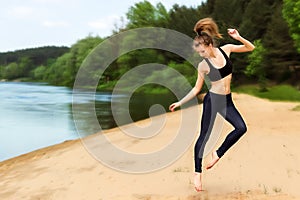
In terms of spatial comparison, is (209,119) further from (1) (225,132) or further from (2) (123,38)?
(2) (123,38)

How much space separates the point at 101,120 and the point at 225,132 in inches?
555

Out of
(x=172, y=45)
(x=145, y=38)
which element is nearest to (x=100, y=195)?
(x=172, y=45)

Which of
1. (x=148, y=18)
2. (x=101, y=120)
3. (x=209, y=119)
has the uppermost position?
(x=148, y=18)

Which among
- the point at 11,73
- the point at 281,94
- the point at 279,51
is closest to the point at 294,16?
the point at 279,51

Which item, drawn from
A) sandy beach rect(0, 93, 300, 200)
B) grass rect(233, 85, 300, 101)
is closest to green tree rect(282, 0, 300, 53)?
grass rect(233, 85, 300, 101)

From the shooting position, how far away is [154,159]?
32.1ft

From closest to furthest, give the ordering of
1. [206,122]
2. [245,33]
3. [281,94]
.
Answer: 1. [206,122]
2. [281,94]
3. [245,33]

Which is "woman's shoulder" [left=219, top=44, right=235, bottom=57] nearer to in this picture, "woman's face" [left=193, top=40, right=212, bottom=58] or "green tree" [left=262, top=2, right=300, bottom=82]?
"woman's face" [left=193, top=40, right=212, bottom=58]

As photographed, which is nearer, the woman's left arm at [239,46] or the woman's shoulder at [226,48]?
the woman's left arm at [239,46]

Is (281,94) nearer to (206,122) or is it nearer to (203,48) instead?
(206,122)

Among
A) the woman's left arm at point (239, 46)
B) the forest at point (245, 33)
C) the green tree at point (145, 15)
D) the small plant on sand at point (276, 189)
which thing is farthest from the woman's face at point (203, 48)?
the green tree at point (145, 15)

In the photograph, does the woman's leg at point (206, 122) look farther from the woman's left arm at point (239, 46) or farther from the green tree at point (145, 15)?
the green tree at point (145, 15)

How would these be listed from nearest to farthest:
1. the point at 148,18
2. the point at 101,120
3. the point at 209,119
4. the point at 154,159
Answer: the point at 209,119 < the point at 154,159 < the point at 101,120 < the point at 148,18

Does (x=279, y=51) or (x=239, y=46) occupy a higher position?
(x=279, y=51)
